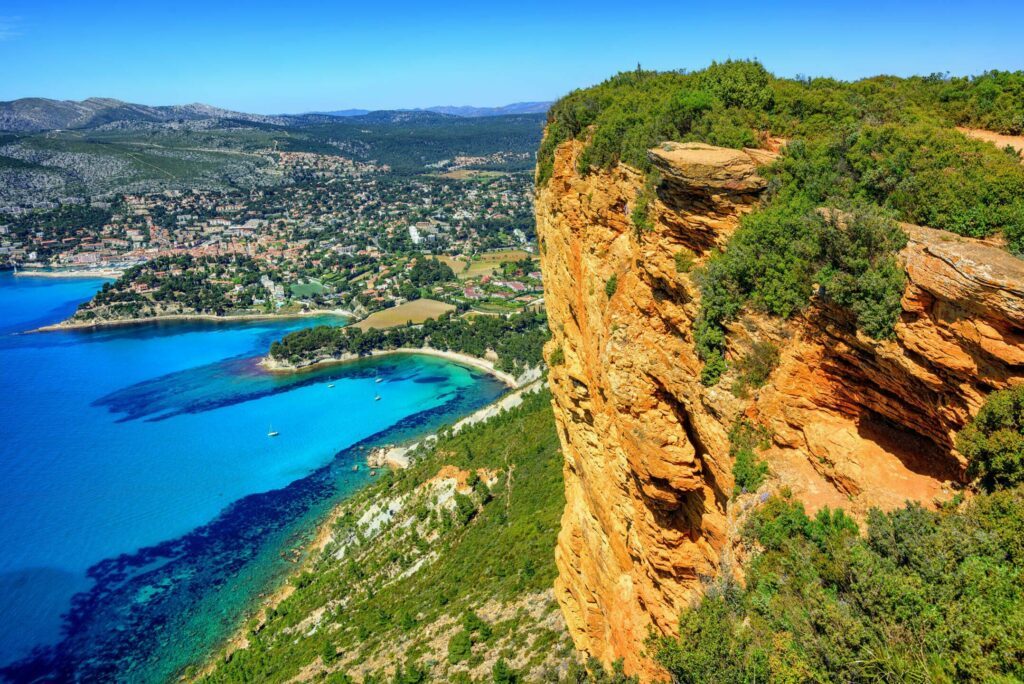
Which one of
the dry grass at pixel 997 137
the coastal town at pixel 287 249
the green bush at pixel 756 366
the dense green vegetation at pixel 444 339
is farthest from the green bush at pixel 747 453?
the coastal town at pixel 287 249

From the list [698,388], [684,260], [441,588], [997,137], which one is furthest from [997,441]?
[441,588]

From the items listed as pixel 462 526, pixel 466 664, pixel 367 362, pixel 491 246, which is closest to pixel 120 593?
pixel 462 526

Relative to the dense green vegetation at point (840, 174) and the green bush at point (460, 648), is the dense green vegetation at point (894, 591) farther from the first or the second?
the green bush at point (460, 648)

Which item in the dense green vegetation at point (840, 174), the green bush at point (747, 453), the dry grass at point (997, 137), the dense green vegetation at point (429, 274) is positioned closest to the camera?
the dense green vegetation at point (840, 174)

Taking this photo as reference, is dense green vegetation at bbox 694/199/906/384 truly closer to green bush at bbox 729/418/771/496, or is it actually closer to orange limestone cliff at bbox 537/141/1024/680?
orange limestone cliff at bbox 537/141/1024/680

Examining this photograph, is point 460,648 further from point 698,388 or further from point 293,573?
point 293,573
